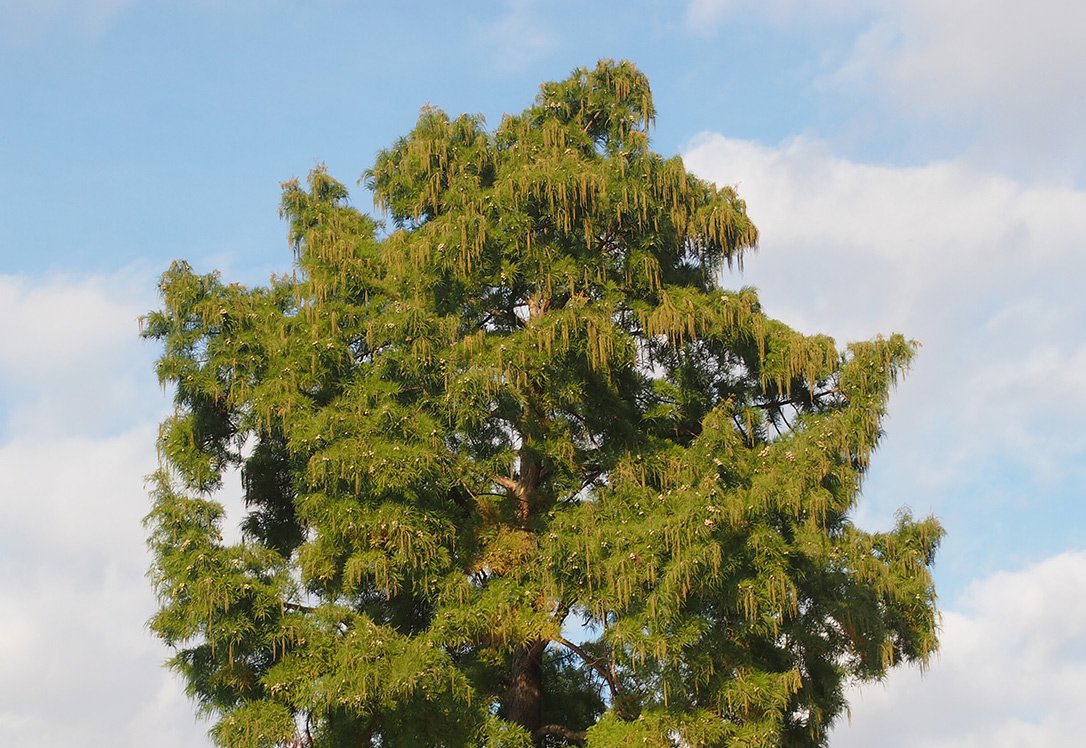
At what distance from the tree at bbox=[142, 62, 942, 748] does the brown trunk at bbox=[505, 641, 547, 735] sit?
39 mm

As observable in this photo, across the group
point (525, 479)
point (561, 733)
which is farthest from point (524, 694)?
point (525, 479)

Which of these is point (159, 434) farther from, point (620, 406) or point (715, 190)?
point (715, 190)

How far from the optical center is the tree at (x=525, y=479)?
16.3 m

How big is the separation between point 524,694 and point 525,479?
9.41 feet

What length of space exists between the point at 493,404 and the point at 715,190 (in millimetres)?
4615

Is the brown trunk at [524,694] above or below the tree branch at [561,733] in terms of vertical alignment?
above

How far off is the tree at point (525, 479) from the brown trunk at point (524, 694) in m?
0.04

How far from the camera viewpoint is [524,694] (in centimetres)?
1862

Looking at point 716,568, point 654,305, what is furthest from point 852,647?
point 654,305

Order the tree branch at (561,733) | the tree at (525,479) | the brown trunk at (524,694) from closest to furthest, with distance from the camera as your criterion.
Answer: the tree at (525,479)
the tree branch at (561,733)
the brown trunk at (524,694)

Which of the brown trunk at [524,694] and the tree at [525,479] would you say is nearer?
the tree at [525,479]

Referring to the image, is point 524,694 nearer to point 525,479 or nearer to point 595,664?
point 595,664

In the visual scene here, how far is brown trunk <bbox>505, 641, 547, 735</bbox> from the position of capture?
18547mm

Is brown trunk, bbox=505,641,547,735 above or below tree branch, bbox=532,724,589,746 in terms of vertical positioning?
above
